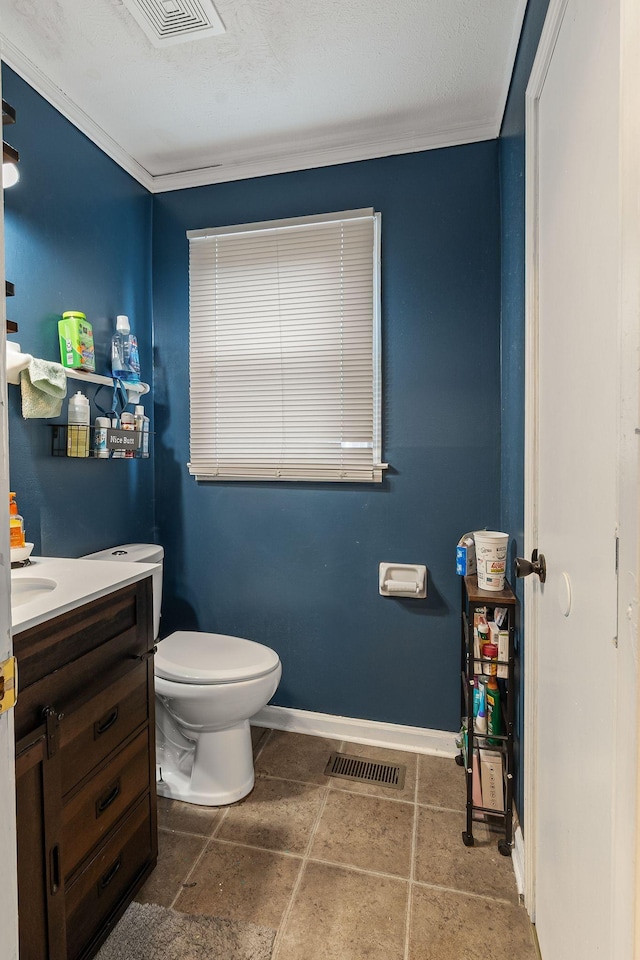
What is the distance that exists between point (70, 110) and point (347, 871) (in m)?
2.74

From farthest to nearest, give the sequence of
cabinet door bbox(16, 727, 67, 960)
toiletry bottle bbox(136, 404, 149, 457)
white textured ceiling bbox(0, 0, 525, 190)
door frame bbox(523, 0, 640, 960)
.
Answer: toiletry bottle bbox(136, 404, 149, 457) < white textured ceiling bbox(0, 0, 525, 190) < cabinet door bbox(16, 727, 67, 960) < door frame bbox(523, 0, 640, 960)

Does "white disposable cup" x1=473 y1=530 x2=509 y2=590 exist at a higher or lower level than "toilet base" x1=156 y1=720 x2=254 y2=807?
higher

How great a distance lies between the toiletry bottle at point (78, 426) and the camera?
1.78 metres

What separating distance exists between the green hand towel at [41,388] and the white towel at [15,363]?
0.01 metres

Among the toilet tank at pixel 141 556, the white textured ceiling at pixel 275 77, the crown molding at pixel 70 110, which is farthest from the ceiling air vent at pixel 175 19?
the toilet tank at pixel 141 556

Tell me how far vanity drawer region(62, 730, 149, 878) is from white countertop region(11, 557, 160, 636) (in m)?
0.45

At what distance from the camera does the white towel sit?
1490 millimetres

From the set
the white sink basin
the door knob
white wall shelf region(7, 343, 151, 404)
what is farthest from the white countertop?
the door knob

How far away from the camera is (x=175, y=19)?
58.2 inches

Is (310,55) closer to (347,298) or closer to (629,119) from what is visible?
(347,298)

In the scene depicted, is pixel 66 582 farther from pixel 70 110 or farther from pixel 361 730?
pixel 70 110

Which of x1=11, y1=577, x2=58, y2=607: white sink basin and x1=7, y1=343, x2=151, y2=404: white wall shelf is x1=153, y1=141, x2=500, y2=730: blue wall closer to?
x1=7, y1=343, x2=151, y2=404: white wall shelf

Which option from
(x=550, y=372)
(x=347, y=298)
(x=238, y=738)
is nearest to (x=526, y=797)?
(x=238, y=738)

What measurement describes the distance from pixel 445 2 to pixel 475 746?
229 cm
